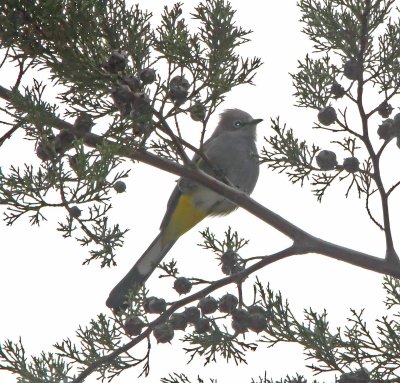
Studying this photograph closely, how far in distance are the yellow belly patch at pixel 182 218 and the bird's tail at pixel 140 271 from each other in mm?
59

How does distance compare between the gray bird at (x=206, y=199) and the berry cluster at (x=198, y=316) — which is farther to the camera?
the gray bird at (x=206, y=199)

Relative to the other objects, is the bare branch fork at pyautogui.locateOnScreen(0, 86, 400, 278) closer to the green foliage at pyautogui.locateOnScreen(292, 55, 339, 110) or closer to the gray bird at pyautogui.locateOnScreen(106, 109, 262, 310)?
the green foliage at pyautogui.locateOnScreen(292, 55, 339, 110)

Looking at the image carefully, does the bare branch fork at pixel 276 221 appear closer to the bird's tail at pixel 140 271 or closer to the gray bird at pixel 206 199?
the bird's tail at pixel 140 271

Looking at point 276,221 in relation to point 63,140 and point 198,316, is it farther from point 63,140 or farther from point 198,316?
point 63,140

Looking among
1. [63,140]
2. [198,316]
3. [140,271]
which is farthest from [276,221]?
[140,271]

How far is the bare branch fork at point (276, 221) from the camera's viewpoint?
3.17 m

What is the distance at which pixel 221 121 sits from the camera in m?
7.05

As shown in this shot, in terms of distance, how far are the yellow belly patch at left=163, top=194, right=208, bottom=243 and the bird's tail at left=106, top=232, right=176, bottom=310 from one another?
0.19 feet

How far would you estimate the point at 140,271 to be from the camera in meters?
5.61

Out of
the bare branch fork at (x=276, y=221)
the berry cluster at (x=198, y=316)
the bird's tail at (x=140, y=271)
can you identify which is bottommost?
the berry cluster at (x=198, y=316)

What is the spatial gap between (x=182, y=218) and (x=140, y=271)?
0.67 metres

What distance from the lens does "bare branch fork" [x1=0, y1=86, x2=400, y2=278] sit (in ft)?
10.4

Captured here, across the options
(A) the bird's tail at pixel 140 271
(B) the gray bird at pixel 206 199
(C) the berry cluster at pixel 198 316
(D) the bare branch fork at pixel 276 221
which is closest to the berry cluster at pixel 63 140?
(D) the bare branch fork at pixel 276 221

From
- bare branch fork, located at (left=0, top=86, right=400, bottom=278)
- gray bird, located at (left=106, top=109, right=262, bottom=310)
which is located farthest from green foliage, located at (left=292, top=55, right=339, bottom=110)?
gray bird, located at (left=106, top=109, right=262, bottom=310)
